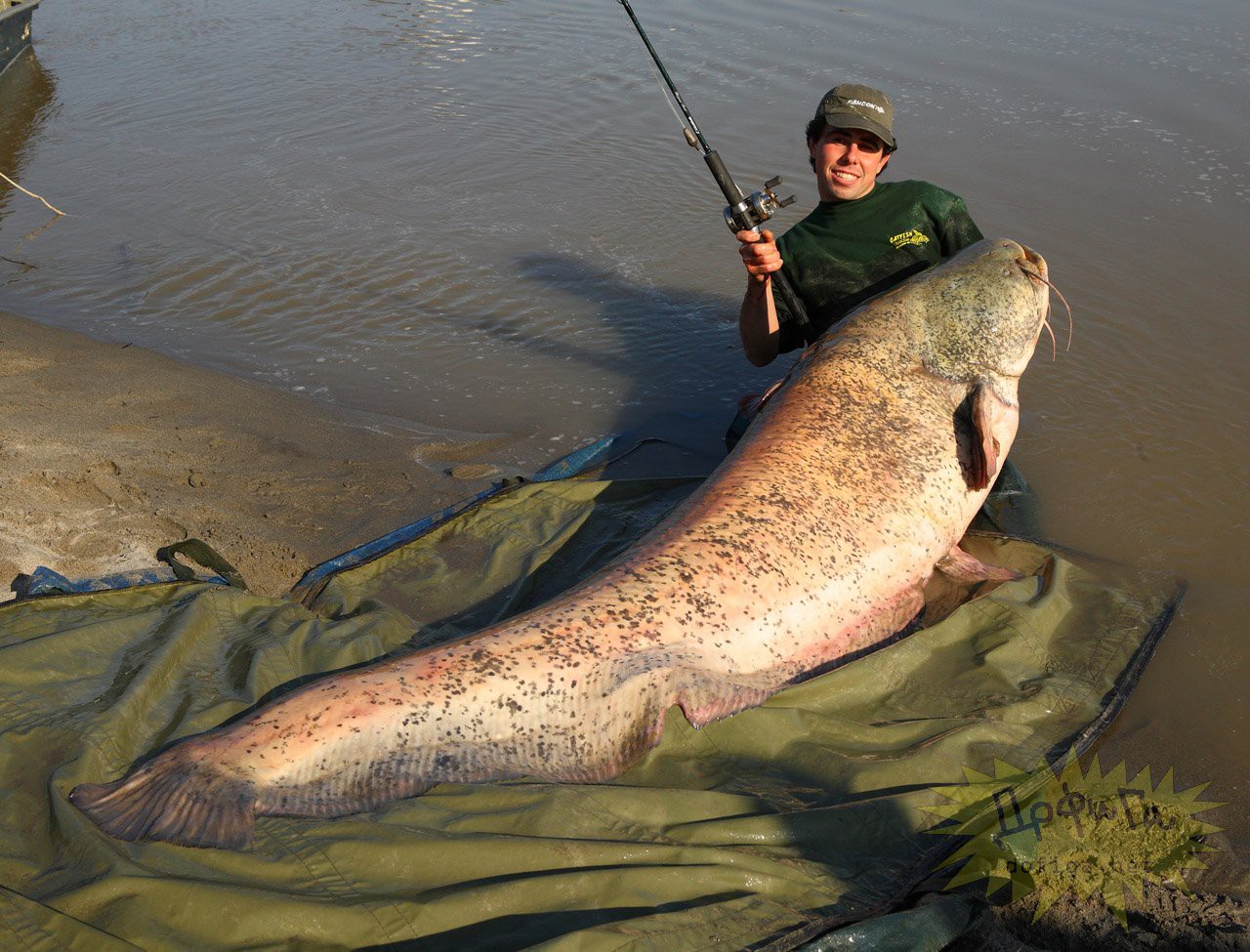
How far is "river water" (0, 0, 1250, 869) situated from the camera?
16.6ft

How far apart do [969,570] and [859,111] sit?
1.87 meters

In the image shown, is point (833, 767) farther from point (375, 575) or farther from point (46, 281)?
point (46, 281)

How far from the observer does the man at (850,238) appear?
170 inches

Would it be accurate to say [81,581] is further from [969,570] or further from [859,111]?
[859,111]

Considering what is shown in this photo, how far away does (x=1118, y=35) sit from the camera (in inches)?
431

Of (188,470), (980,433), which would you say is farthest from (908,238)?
(188,470)

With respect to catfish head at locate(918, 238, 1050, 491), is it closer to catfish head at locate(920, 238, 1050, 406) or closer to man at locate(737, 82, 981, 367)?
catfish head at locate(920, 238, 1050, 406)

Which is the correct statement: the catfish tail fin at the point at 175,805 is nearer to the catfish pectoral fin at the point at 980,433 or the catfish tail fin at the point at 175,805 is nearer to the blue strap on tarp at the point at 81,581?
the blue strap on tarp at the point at 81,581

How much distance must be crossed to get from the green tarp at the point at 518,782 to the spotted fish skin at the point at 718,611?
111 mm

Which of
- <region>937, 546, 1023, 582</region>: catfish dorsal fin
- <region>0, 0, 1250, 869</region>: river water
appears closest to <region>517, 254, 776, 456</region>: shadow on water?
<region>0, 0, 1250, 869</region>: river water

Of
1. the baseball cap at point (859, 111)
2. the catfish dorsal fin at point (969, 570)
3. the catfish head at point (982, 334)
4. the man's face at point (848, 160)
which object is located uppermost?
the baseball cap at point (859, 111)

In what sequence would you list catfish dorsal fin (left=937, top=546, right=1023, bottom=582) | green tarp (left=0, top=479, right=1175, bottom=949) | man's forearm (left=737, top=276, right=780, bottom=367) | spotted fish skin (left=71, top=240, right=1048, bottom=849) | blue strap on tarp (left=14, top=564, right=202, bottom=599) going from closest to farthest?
green tarp (left=0, top=479, right=1175, bottom=949), spotted fish skin (left=71, top=240, right=1048, bottom=849), blue strap on tarp (left=14, top=564, right=202, bottom=599), catfish dorsal fin (left=937, top=546, right=1023, bottom=582), man's forearm (left=737, top=276, right=780, bottom=367)

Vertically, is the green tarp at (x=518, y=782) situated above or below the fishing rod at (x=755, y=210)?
below

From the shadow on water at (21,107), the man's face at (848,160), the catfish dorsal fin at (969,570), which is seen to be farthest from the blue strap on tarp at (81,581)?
the shadow on water at (21,107)
